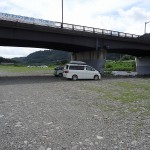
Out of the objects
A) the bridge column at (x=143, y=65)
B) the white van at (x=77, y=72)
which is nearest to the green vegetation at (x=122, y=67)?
the bridge column at (x=143, y=65)

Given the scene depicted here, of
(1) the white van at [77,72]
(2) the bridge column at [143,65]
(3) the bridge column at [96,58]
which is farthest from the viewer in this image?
(2) the bridge column at [143,65]

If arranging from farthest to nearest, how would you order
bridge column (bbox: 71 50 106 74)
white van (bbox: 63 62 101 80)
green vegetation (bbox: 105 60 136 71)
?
green vegetation (bbox: 105 60 136 71) < bridge column (bbox: 71 50 106 74) < white van (bbox: 63 62 101 80)

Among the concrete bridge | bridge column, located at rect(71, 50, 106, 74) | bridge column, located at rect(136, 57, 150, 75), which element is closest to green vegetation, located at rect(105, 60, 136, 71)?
bridge column, located at rect(136, 57, 150, 75)

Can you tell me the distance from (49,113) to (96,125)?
2.82m

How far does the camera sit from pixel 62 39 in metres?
40.8

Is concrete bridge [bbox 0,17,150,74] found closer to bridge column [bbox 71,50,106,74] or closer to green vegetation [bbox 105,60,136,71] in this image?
bridge column [bbox 71,50,106,74]

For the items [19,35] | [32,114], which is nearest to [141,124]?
[32,114]

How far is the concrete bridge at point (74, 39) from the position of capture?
1398 inches

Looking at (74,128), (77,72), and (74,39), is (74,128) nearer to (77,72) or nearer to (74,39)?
(77,72)

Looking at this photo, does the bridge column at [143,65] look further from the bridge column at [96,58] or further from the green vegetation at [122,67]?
the bridge column at [96,58]

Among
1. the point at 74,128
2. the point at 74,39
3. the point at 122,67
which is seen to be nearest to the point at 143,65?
the point at 122,67

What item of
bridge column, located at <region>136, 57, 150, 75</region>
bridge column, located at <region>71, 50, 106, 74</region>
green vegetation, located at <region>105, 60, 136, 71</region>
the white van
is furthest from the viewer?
green vegetation, located at <region>105, 60, 136, 71</region>

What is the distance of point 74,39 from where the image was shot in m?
42.1

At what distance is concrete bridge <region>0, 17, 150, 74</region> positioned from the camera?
35500mm
